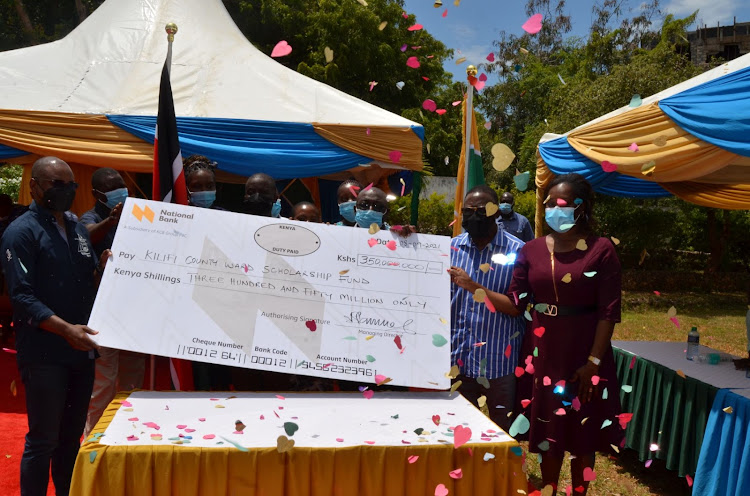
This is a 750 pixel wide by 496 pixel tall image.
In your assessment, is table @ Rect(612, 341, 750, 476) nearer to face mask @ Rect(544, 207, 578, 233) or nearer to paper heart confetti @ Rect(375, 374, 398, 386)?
face mask @ Rect(544, 207, 578, 233)

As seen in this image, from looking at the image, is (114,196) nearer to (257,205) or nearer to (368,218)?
(257,205)

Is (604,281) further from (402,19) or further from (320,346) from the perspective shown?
(402,19)

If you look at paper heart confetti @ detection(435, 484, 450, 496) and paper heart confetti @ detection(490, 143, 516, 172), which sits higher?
paper heart confetti @ detection(490, 143, 516, 172)

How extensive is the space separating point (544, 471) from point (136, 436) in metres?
2.00

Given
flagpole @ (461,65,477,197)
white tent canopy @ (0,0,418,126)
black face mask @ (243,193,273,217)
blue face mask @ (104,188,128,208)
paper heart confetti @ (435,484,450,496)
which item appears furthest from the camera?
white tent canopy @ (0,0,418,126)

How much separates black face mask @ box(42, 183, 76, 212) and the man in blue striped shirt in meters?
1.95

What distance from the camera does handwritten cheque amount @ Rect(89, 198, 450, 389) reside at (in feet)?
8.22

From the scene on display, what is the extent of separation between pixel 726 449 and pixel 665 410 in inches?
29.1

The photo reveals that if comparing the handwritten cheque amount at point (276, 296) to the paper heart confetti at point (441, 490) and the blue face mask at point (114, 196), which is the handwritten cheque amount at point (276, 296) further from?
the blue face mask at point (114, 196)

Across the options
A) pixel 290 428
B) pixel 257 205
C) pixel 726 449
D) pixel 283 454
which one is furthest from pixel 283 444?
pixel 726 449

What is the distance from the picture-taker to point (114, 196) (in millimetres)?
3369

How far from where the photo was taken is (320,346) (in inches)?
101

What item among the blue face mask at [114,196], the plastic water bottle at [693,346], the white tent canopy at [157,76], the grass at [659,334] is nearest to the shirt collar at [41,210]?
the blue face mask at [114,196]

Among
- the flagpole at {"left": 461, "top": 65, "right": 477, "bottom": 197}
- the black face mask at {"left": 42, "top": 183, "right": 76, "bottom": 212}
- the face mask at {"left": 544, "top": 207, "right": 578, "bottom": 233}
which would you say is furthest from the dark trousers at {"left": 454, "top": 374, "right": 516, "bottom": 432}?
the black face mask at {"left": 42, "top": 183, "right": 76, "bottom": 212}
